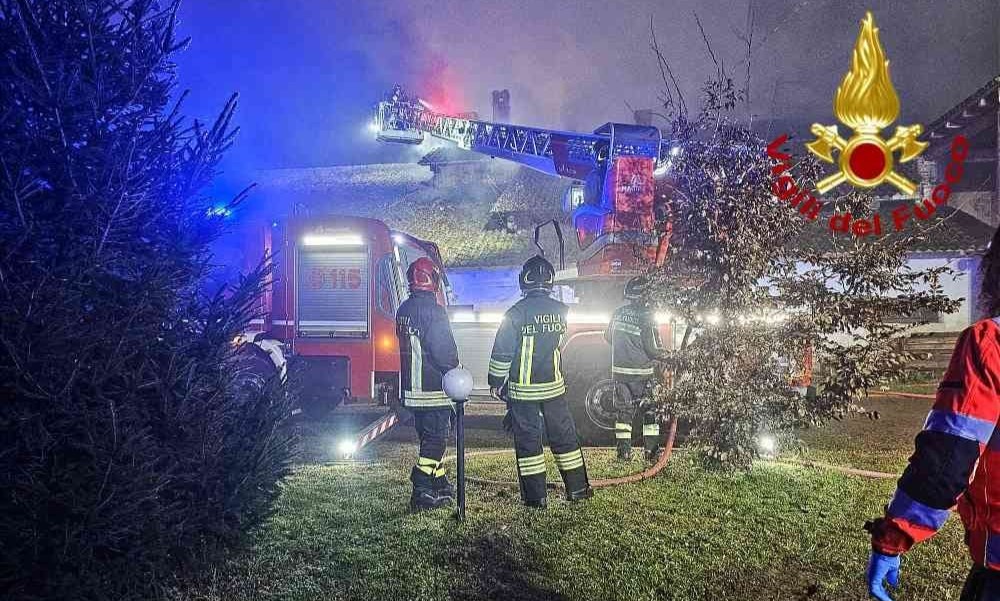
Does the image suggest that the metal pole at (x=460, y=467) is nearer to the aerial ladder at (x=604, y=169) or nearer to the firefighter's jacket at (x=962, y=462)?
the aerial ladder at (x=604, y=169)

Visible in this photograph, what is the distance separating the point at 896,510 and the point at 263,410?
3.46 metres

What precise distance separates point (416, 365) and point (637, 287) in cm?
232

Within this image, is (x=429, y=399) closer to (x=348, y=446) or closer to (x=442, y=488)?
(x=442, y=488)

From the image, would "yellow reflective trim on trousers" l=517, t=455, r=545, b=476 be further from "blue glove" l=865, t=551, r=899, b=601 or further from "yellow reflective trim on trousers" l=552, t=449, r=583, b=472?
"blue glove" l=865, t=551, r=899, b=601

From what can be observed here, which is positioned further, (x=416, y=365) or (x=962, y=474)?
(x=416, y=365)

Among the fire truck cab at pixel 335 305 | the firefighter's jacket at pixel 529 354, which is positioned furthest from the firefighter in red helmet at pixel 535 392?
the fire truck cab at pixel 335 305

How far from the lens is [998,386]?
169cm

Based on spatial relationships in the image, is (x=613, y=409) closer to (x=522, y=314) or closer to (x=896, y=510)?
(x=522, y=314)

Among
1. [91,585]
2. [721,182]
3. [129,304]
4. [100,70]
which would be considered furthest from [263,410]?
[721,182]

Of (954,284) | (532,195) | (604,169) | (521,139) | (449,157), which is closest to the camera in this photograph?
(604,169)

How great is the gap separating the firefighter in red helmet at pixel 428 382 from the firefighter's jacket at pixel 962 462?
3.85 meters

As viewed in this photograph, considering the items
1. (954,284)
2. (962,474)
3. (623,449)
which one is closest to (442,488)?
(623,449)

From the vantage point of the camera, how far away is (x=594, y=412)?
767 centimetres

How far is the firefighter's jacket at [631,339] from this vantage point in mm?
6535
